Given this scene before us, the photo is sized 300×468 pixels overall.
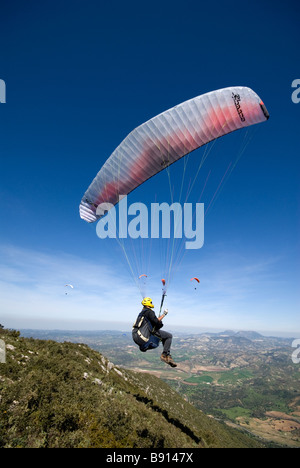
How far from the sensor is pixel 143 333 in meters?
8.26

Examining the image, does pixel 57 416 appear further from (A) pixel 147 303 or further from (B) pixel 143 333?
(A) pixel 147 303

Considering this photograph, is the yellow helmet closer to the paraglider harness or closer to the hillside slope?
the paraglider harness

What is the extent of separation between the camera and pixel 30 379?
30.4ft

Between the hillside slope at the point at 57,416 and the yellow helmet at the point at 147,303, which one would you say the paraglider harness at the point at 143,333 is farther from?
the hillside slope at the point at 57,416

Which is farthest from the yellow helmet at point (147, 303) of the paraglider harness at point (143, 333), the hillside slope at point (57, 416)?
the hillside slope at point (57, 416)

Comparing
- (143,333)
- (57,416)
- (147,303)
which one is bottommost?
(57,416)

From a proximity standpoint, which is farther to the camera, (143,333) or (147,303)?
(147,303)

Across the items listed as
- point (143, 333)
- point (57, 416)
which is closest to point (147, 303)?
point (143, 333)

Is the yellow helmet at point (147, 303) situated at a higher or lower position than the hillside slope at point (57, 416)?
higher

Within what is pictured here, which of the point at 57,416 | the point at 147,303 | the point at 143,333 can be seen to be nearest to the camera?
the point at 57,416

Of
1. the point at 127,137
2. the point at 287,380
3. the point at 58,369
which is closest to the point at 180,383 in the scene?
the point at 287,380

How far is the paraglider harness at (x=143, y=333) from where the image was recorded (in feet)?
26.6
